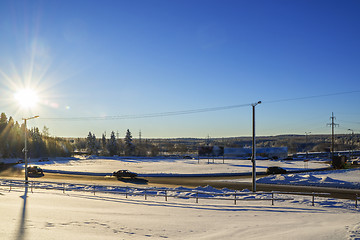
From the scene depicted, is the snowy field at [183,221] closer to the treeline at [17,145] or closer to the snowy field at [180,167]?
the snowy field at [180,167]

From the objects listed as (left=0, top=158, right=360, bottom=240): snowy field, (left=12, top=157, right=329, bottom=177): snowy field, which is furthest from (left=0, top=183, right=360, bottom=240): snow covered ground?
(left=12, top=157, right=329, bottom=177): snowy field

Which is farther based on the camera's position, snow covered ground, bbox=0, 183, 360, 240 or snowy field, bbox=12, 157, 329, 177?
snowy field, bbox=12, 157, 329, 177

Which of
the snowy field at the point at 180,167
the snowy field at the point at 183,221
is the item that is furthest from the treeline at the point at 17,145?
the snowy field at the point at 183,221

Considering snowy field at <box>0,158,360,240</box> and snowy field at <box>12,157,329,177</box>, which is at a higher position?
snowy field at <box>0,158,360,240</box>

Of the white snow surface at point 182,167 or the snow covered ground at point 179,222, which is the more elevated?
the snow covered ground at point 179,222

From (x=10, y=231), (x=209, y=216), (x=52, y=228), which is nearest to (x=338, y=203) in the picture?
(x=209, y=216)

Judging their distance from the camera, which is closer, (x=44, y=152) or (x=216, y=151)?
(x=216, y=151)

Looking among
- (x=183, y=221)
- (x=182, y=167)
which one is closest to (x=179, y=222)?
(x=183, y=221)

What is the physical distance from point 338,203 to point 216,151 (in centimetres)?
8609

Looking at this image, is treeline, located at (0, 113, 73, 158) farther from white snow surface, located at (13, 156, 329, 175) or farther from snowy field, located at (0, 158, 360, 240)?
snowy field, located at (0, 158, 360, 240)

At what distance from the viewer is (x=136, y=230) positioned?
41.9 ft

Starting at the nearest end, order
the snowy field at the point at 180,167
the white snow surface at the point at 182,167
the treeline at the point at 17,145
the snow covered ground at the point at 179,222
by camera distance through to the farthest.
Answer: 1. the snow covered ground at the point at 179,222
2. the snowy field at the point at 180,167
3. the white snow surface at the point at 182,167
4. the treeline at the point at 17,145

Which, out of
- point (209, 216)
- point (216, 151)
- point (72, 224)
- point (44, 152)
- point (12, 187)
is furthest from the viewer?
point (44, 152)

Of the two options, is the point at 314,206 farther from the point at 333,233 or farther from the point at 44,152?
the point at 44,152
